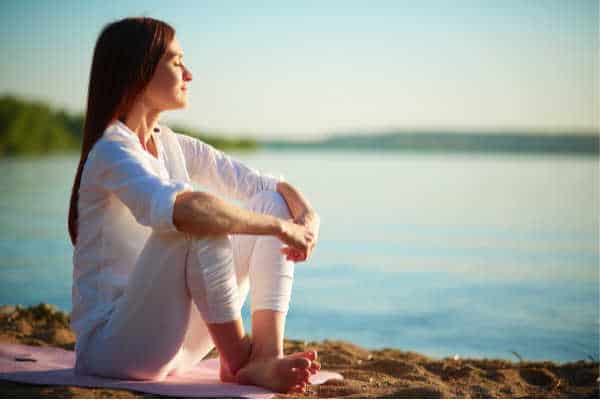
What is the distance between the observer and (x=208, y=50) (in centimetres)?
1230

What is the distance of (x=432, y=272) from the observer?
206 inches

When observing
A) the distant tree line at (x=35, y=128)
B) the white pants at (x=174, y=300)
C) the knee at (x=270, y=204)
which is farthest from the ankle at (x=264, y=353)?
the distant tree line at (x=35, y=128)

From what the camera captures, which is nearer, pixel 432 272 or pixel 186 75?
pixel 186 75

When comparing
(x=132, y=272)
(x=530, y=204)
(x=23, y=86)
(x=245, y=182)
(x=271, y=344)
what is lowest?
(x=271, y=344)

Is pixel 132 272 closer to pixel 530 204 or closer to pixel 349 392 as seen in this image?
pixel 349 392

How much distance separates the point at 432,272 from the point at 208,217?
387 centimetres

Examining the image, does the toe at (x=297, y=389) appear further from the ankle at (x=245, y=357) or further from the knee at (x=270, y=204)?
the knee at (x=270, y=204)

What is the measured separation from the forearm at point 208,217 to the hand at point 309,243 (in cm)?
19

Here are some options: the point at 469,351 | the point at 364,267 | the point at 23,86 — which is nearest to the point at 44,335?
the point at 469,351

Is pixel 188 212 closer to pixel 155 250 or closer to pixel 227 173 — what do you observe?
pixel 155 250

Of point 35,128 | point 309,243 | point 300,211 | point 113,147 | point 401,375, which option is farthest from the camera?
point 35,128

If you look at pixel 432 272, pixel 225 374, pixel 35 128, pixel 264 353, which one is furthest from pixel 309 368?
pixel 35 128

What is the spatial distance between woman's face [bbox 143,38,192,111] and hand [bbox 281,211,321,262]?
49cm

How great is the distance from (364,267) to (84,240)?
3811 mm
